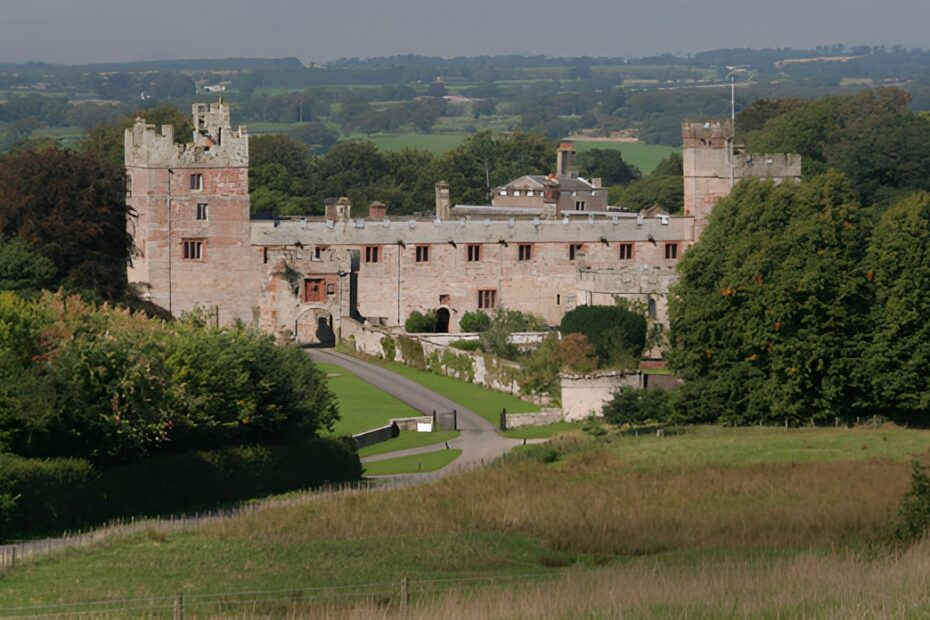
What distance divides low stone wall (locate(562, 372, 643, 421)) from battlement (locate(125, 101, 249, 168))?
20.3 meters

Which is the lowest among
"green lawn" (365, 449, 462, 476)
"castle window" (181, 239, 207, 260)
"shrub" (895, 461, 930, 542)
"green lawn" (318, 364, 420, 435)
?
"green lawn" (365, 449, 462, 476)

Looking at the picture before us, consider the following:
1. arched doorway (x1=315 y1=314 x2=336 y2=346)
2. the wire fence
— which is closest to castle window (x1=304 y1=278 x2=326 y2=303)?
arched doorway (x1=315 y1=314 x2=336 y2=346)

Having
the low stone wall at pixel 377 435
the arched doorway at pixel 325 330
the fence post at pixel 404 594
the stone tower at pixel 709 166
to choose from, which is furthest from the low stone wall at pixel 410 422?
the fence post at pixel 404 594

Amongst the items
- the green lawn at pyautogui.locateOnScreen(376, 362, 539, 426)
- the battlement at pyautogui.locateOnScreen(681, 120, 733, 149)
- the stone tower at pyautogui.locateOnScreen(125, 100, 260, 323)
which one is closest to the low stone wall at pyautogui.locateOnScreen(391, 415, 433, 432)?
the green lawn at pyautogui.locateOnScreen(376, 362, 539, 426)

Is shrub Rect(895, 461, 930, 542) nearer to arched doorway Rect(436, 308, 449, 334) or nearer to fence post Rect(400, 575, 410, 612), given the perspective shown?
fence post Rect(400, 575, 410, 612)

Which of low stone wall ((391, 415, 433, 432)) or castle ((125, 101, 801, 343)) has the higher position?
castle ((125, 101, 801, 343))

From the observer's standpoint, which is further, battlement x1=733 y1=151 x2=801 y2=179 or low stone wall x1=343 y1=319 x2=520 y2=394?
battlement x1=733 y1=151 x2=801 y2=179

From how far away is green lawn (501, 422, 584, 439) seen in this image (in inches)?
2197

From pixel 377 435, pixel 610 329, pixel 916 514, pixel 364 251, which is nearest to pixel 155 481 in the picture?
pixel 377 435

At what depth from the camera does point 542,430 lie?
5709cm

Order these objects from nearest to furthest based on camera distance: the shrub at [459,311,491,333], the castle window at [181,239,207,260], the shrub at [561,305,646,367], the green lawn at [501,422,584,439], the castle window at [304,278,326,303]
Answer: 1. the green lawn at [501,422,584,439]
2. the shrub at [561,305,646,367]
3. the castle window at [181,239,207,260]
4. the castle window at [304,278,326,303]
5. the shrub at [459,311,491,333]

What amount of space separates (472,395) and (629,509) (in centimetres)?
2349

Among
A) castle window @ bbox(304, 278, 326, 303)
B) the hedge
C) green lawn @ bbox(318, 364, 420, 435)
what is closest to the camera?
the hedge

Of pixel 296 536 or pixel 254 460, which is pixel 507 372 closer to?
pixel 254 460
